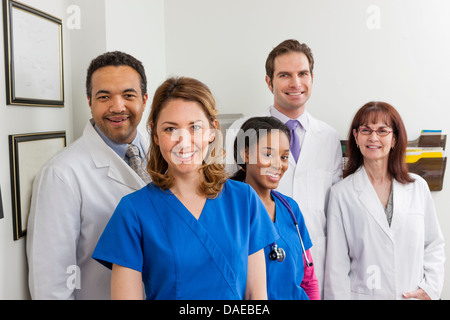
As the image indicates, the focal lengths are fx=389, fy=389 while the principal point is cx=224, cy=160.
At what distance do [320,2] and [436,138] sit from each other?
95 centimetres

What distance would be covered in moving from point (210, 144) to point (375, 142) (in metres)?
0.81

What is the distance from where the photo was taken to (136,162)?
4.35 feet

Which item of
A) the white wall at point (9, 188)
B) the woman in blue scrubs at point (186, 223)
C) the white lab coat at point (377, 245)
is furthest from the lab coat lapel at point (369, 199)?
the white wall at point (9, 188)

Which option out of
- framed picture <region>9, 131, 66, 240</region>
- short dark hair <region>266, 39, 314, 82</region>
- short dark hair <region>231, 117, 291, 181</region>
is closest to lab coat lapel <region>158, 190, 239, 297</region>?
short dark hair <region>231, 117, 291, 181</region>

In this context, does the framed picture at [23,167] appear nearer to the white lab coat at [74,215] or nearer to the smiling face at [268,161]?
the white lab coat at [74,215]

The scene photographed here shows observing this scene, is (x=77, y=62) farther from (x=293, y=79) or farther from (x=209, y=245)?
(x=209, y=245)

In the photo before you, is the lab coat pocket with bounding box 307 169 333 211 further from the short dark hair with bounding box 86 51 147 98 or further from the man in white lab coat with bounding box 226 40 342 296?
the short dark hair with bounding box 86 51 147 98

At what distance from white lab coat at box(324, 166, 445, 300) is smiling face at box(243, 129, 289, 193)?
47 centimetres

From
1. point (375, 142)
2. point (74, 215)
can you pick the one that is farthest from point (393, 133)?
point (74, 215)

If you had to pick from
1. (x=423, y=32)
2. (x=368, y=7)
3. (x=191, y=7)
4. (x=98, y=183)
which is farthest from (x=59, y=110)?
(x=423, y=32)

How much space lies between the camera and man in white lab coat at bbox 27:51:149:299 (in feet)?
3.72

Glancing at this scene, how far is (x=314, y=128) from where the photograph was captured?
1762mm

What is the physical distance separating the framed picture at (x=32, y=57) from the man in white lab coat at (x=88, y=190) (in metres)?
0.20

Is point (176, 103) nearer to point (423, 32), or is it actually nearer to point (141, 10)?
Result: point (141, 10)
